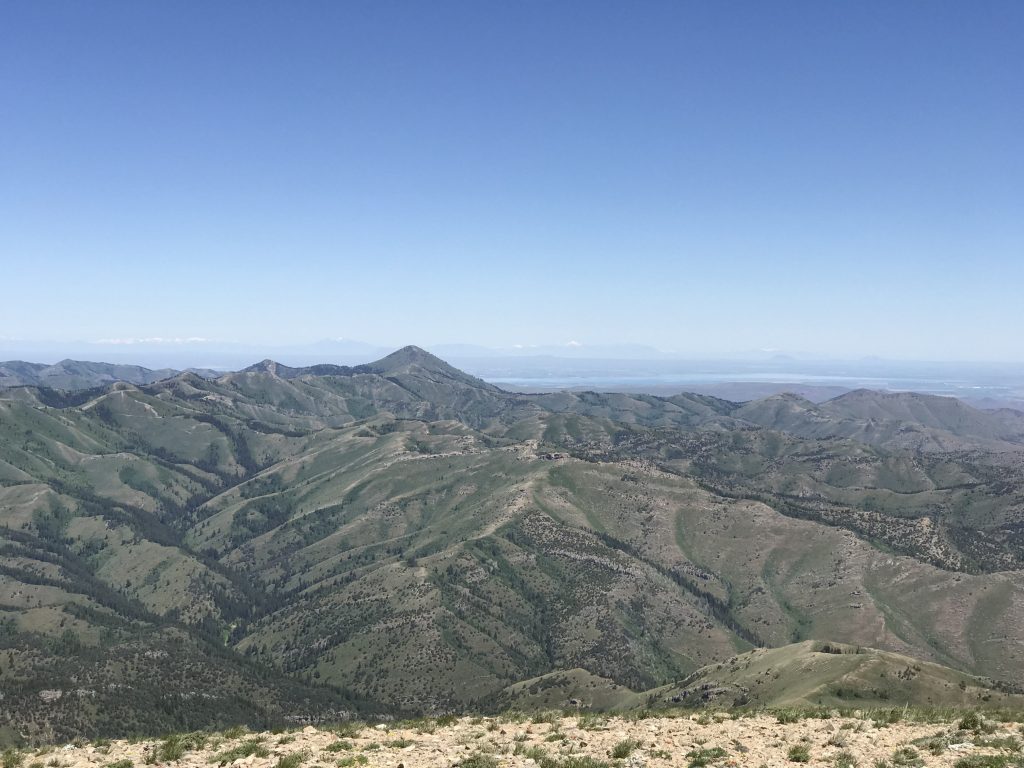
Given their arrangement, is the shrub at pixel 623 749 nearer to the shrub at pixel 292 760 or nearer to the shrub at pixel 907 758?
the shrub at pixel 907 758

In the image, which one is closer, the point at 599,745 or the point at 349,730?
the point at 599,745

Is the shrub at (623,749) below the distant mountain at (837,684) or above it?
above

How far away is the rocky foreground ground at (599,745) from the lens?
29047 millimetres

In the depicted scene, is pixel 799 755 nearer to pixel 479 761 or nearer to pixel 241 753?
pixel 479 761

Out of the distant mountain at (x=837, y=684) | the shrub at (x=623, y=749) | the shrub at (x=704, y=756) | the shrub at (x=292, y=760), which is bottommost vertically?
the distant mountain at (x=837, y=684)

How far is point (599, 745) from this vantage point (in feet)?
108

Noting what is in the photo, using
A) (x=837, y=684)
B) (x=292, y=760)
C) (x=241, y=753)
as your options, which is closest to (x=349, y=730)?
(x=241, y=753)

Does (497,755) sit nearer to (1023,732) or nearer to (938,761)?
(938,761)

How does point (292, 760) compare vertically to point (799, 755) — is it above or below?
below

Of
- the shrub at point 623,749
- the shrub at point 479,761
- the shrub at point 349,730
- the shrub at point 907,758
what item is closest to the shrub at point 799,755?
the shrub at point 907,758

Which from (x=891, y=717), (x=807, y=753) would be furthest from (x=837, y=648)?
(x=807, y=753)

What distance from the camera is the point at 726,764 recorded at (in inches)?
1117

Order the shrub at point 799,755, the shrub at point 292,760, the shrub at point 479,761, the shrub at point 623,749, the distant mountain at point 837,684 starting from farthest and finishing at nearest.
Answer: the distant mountain at point 837,684 → the shrub at point 623,749 → the shrub at point 292,760 → the shrub at point 479,761 → the shrub at point 799,755

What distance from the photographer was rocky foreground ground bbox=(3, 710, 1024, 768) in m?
29.0
